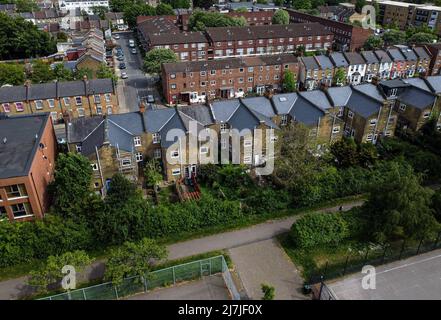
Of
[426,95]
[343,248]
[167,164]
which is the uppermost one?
[426,95]

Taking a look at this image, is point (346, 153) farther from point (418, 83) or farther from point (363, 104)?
point (418, 83)

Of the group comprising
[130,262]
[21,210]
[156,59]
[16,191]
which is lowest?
[21,210]

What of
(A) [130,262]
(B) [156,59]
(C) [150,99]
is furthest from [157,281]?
(B) [156,59]

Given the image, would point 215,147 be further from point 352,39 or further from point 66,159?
point 352,39
